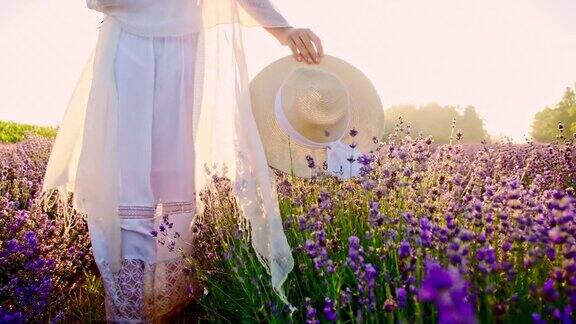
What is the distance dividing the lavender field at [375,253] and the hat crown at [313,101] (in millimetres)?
218

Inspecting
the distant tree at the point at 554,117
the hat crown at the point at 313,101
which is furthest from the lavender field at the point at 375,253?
the distant tree at the point at 554,117

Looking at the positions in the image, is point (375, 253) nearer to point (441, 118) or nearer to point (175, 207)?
point (175, 207)

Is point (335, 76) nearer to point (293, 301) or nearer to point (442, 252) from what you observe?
point (293, 301)

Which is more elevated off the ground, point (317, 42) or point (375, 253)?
point (317, 42)

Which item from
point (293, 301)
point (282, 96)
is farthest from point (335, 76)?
point (293, 301)

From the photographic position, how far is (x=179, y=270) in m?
2.64

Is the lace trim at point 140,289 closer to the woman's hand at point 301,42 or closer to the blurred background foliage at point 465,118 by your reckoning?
the woman's hand at point 301,42

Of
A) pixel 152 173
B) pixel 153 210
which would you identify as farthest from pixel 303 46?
pixel 153 210

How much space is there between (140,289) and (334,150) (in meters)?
1.11

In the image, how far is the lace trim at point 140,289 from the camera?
248 centimetres

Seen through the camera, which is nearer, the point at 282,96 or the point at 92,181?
the point at 92,181

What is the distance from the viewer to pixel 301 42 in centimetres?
260

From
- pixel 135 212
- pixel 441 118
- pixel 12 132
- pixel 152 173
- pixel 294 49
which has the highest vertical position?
pixel 441 118

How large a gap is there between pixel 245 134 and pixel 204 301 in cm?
81
